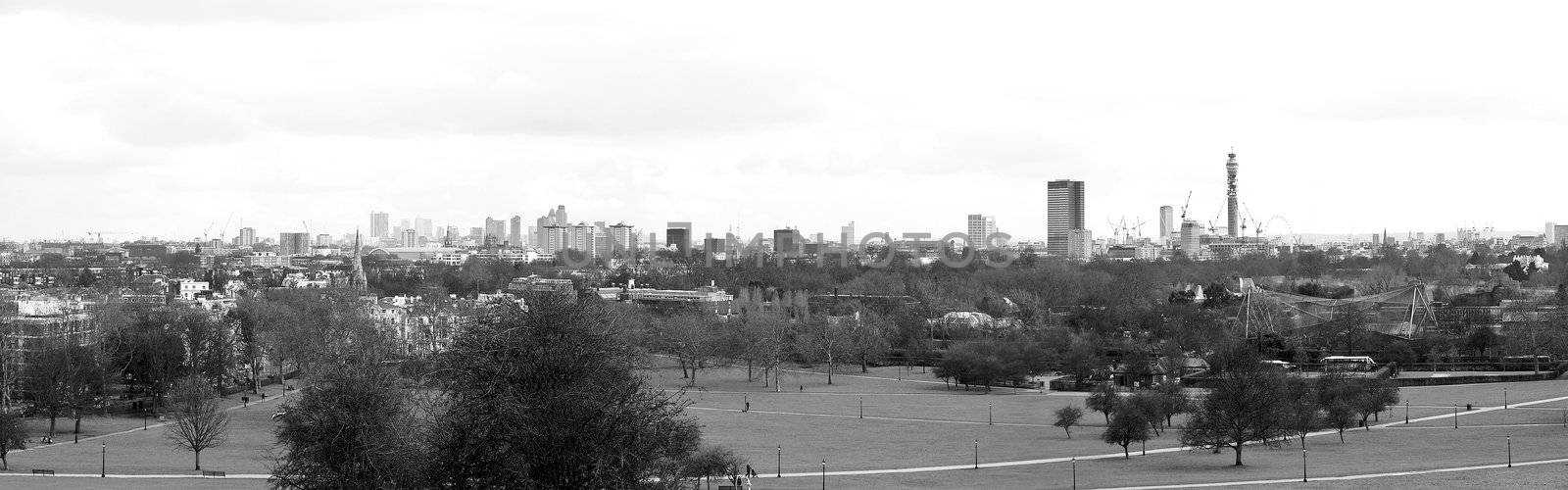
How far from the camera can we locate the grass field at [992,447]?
32406mm

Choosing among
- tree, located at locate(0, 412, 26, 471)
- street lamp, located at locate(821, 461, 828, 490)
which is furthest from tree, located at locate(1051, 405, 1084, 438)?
tree, located at locate(0, 412, 26, 471)

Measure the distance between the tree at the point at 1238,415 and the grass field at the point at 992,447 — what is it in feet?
1.90

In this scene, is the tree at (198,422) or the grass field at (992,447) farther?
the tree at (198,422)

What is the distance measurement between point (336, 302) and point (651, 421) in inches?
2064

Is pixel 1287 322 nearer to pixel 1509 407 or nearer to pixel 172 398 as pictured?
pixel 1509 407

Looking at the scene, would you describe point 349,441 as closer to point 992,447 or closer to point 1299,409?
point 992,447

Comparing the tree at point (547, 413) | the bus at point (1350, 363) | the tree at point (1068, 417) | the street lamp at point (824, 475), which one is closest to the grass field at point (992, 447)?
the street lamp at point (824, 475)

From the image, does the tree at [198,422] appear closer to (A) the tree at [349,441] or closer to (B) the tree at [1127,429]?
(A) the tree at [349,441]

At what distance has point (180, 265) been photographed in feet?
543

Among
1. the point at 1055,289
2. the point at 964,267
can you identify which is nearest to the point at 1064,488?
the point at 1055,289

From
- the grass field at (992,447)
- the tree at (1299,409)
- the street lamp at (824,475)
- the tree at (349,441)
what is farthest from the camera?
the tree at (1299,409)

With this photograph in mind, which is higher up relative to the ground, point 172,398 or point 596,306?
point 596,306

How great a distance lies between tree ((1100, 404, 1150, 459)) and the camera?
3591 cm

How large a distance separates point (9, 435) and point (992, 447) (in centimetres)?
2384
